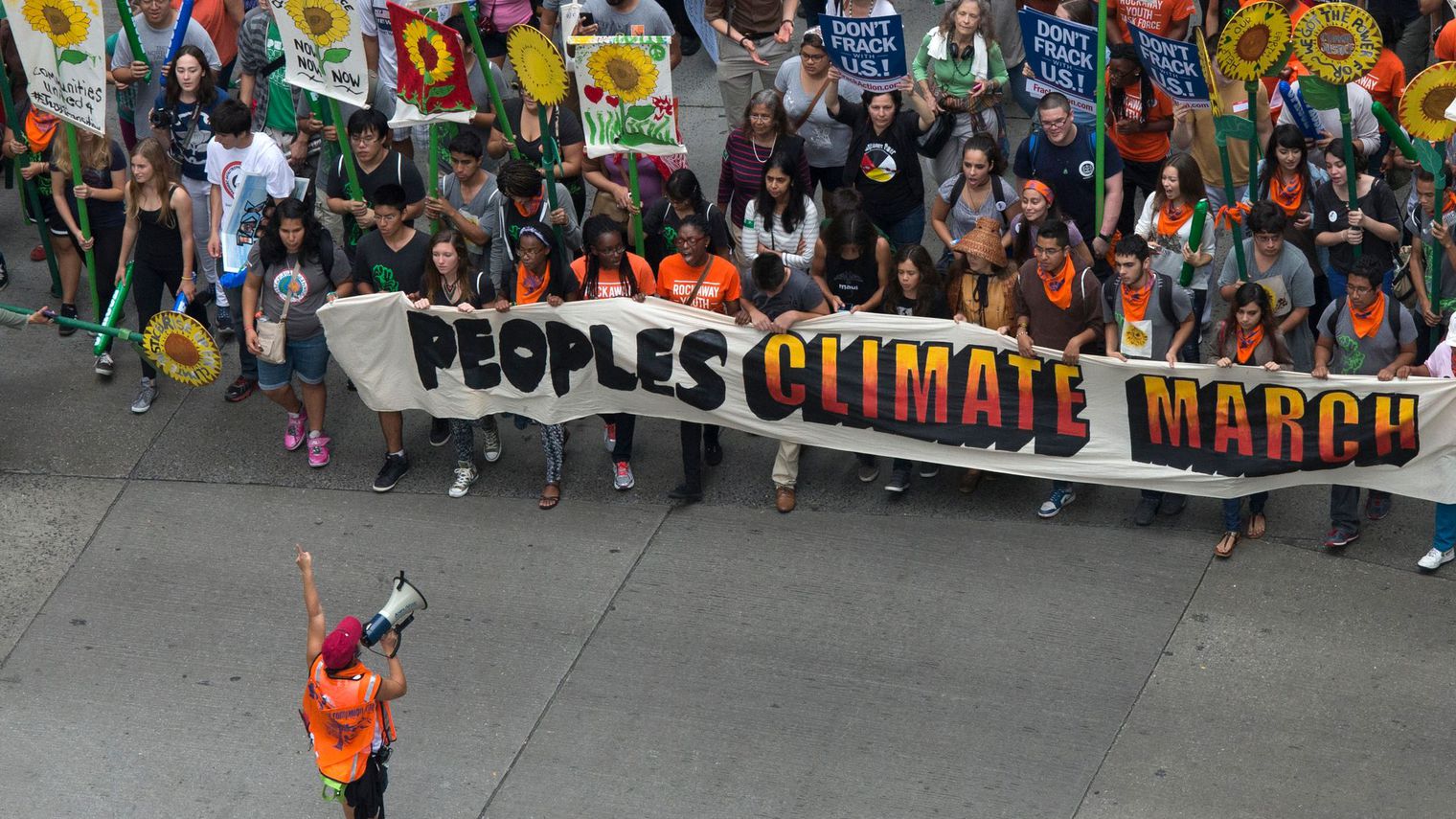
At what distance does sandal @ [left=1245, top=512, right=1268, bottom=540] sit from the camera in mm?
9172

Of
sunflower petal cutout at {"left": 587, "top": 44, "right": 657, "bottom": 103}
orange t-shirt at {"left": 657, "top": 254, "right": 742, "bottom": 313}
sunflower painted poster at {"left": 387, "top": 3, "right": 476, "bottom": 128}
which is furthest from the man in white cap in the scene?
sunflower painted poster at {"left": 387, "top": 3, "right": 476, "bottom": 128}

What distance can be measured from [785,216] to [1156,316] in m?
1.93

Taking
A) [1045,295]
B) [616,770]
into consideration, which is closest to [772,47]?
[1045,295]

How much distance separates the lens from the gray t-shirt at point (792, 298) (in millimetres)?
9422

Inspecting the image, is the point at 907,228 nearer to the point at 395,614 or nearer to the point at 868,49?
the point at 868,49

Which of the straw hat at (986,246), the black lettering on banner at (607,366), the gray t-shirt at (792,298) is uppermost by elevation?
the straw hat at (986,246)

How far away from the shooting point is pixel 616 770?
816cm

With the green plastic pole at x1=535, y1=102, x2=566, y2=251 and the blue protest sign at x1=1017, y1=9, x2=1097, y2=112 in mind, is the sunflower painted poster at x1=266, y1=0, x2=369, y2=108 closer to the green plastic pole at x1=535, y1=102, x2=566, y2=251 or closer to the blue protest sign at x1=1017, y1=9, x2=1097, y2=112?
the green plastic pole at x1=535, y1=102, x2=566, y2=251

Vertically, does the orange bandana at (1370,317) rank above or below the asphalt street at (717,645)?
above

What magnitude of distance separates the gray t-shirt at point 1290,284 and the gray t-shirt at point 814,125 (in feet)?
8.17

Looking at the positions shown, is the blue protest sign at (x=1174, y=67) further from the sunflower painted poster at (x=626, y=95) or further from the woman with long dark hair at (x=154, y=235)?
the woman with long dark hair at (x=154, y=235)

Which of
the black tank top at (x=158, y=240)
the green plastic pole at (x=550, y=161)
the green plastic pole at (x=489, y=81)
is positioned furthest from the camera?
the black tank top at (x=158, y=240)

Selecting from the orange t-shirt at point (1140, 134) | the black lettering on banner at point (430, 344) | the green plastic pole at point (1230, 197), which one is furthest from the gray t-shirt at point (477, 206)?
the green plastic pole at point (1230, 197)

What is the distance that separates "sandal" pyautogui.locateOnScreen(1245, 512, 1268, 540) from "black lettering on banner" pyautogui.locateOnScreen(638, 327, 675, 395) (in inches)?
114
